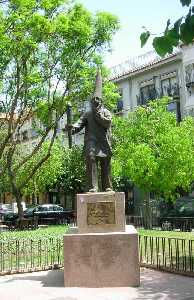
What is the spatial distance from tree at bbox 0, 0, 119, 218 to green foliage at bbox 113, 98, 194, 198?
5230mm

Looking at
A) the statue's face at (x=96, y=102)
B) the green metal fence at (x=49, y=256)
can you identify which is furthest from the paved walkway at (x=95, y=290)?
the statue's face at (x=96, y=102)

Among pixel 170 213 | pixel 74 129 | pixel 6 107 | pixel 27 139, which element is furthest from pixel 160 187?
pixel 27 139

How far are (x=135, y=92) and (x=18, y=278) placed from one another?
3400 centimetres

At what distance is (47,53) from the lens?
24.6 m

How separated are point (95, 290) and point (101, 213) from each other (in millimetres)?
1594

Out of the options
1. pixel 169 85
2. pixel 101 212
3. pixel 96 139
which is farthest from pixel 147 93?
pixel 101 212

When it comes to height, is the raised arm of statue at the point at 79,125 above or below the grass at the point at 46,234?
above

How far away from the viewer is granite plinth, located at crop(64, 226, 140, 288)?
1079cm

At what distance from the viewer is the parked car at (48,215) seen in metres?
34.4

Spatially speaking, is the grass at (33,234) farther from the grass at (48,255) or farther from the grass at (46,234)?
the grass at (48,255)

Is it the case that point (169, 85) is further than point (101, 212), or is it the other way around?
point (169, 85)

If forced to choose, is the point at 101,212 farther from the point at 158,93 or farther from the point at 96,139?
the point at 158,93

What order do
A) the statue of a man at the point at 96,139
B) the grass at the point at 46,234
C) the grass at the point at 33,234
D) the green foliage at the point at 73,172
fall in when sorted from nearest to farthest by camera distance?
the statue of a man at the point at 96,139
the grass at the point at 33,234
the grass at the point at 46,234
the green foliage at the point at 73,172

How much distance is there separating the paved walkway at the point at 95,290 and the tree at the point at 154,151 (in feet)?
57.4
